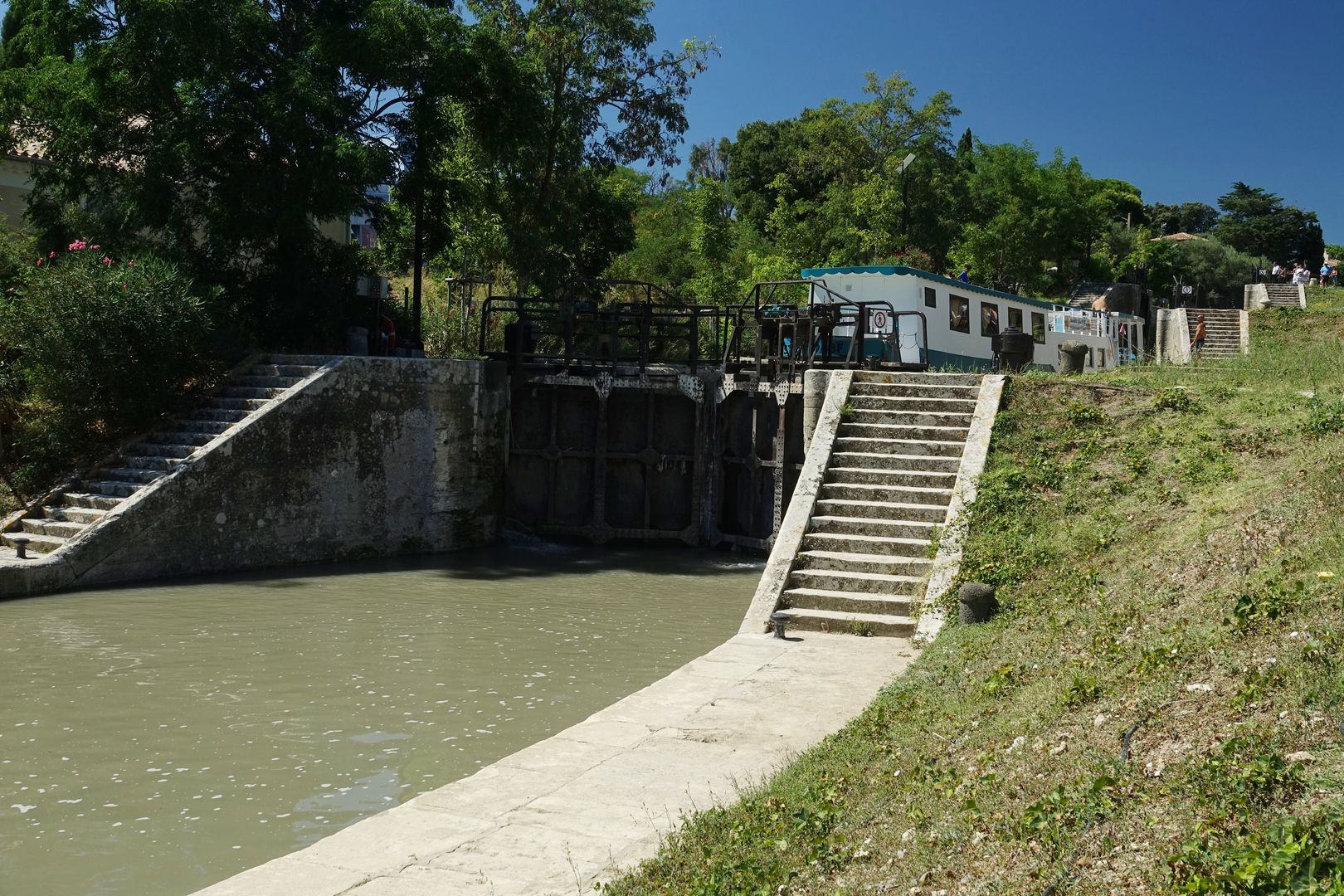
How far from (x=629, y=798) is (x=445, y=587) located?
30.0 feet

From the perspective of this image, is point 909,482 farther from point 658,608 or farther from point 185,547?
point 185,547

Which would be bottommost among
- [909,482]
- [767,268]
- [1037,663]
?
[1037,663]

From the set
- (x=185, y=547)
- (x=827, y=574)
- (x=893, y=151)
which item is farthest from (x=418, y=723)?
(x=893, y=151)

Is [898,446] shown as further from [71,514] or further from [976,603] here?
[71,514]

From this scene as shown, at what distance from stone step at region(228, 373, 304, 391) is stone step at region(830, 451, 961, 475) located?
27.3 feet

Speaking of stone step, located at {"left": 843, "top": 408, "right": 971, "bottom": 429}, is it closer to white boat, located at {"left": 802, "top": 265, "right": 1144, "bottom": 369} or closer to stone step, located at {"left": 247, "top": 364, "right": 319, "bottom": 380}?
white boat, located at {"left": 802, "top": 265, "right": 1144, "bottom": 369}

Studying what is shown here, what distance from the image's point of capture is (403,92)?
771 inches

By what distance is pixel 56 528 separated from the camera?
14.7 m

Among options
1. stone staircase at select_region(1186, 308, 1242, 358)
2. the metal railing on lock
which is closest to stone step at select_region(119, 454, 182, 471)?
the metal railing on lock

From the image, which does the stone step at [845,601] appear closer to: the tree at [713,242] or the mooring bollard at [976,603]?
the mooring bollard at [976,603]

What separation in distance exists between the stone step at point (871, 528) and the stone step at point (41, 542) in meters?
9.22

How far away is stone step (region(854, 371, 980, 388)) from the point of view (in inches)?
580

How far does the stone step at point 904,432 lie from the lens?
13.5 m

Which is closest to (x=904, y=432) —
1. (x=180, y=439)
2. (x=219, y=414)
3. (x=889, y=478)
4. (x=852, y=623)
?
(x=889, y=478)
